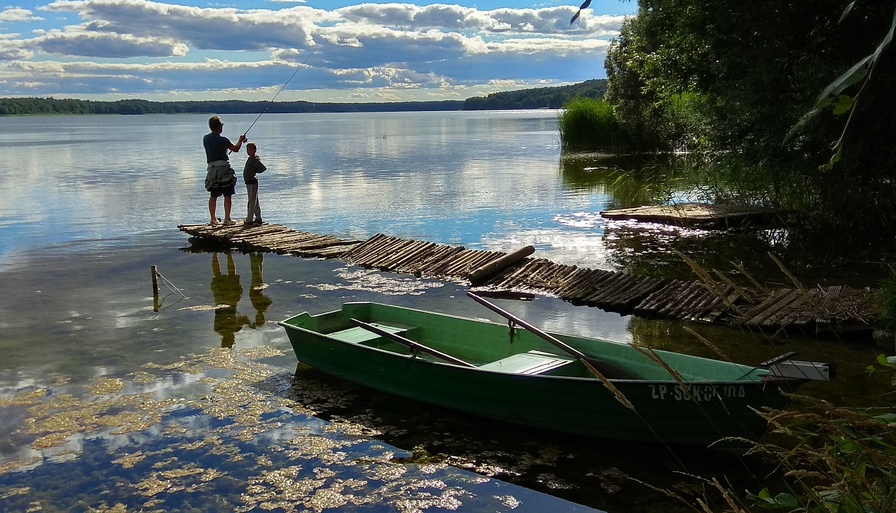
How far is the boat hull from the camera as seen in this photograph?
21.4 ft

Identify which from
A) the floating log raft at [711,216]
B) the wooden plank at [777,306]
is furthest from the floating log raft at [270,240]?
the wooden plank at [777,306]

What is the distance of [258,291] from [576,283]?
577 cm

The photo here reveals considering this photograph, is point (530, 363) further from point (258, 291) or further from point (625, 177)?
point (625, 177)

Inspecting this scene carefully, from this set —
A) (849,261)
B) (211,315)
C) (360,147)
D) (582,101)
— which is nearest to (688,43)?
(849,261)

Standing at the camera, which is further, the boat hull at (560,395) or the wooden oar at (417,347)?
the wooden oar at (417,347)

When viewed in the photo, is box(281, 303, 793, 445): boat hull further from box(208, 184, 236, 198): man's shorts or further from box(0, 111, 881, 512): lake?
box(208, 184, 236, 198): man's shorts

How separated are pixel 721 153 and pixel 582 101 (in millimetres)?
25810

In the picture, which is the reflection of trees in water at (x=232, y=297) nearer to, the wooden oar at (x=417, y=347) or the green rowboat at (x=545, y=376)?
the green rowboat at (x=545, y=376)

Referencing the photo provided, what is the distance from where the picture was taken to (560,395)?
23.8 ft

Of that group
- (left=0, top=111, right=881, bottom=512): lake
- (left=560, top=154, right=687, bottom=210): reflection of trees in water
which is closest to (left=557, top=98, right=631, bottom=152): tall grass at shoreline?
(left=560, top=154, right=687, bottom=210): reflection of trees in water

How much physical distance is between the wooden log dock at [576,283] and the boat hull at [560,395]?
1.62 m

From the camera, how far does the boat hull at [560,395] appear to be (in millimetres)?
6535

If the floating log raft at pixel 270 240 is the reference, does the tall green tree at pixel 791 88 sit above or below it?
above

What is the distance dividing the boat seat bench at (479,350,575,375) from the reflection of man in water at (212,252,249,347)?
4.55 m
